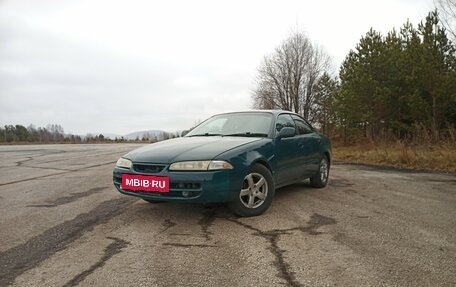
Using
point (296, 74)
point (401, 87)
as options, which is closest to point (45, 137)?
point (296, 74)

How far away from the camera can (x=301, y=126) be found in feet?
20.9

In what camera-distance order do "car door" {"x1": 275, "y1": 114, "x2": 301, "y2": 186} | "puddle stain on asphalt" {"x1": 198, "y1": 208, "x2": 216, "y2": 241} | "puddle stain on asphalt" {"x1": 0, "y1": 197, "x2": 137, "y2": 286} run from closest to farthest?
"puddle stain on asphalt" {"x1": 0, "y1": 197, "x2": 137, "y2": 286} → "puddle stain on asphalt" {"x1": 198, "y1": 208, "x2": 216, "y2": 241} → "car door" {"x1": 275, "y1": 114, "x2": 301, "y2": 186}

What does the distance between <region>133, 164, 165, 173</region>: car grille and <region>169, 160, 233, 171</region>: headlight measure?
0.51 ft

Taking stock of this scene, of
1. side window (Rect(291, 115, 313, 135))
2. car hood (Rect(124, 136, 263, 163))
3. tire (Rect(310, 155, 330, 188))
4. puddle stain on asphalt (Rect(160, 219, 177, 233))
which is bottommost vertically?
puddle stain on asphalt (Rect(160, 219, 177, 233))

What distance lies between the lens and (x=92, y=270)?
286 cm

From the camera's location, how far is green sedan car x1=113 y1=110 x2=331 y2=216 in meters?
4.07

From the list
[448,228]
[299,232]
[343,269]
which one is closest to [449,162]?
[448,228]

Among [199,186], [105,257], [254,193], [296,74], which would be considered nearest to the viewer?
[105,257]

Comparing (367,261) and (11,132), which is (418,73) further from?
→ (11,132)

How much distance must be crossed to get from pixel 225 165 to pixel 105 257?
1592 millimetres

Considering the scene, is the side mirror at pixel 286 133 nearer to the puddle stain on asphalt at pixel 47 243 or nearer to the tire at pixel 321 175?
the tire at pixel 321 175

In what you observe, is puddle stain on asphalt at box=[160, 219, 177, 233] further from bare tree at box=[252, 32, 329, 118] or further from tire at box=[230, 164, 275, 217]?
bare tree at box=[252, 32, 329, 118]

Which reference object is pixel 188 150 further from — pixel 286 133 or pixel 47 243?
pixel 47 243

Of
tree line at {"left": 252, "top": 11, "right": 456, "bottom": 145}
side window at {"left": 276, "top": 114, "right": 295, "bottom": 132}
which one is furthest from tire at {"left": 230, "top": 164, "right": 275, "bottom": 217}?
tree line at {"left": 252, "top": 11, "right": 456, "bottom": 145}
